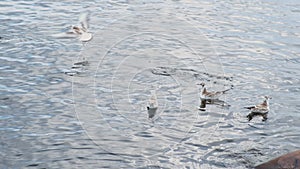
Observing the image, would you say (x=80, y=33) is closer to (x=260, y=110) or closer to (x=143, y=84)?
(x=143, y=84)

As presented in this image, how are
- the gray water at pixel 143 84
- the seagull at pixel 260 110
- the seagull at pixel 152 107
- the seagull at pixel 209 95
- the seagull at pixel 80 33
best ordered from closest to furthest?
the gray water at pixel 143 84, the seagull at pixel 152 107, the seagull at pixel 260 110, the seagull at pixel 209 95, the seagull at pixel 80 33

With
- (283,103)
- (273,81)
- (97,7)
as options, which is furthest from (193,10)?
(283,103)

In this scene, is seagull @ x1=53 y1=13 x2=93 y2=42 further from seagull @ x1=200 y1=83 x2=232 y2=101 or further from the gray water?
seagull @ x1=200 y1=83 x2=232 y2=101

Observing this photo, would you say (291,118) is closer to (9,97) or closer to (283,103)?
(283,103)

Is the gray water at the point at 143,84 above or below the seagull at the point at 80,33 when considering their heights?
below

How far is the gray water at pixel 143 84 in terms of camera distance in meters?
11.0

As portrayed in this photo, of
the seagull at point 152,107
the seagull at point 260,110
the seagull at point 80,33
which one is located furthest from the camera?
the seagull at point 80,33

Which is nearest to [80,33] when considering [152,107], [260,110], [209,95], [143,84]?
[143,84]

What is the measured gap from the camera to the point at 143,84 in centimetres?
1469

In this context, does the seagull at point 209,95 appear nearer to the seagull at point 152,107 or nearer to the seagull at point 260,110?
the seagull at point 260,110

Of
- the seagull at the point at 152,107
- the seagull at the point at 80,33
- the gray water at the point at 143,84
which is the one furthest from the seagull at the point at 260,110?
the seagull at the point at 80,33

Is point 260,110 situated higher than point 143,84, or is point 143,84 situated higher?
point 143,84

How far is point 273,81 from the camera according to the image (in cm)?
1557

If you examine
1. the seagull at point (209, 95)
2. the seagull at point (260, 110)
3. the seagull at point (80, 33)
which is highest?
the seagull at point (80, 33)
